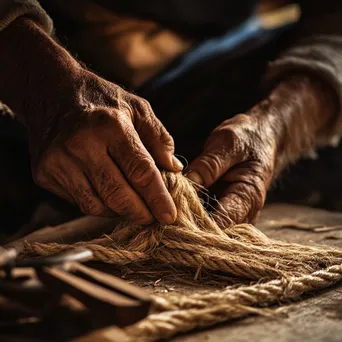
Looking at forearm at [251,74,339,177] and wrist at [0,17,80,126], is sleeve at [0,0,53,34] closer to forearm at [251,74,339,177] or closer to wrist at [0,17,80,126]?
wrist at [0,17,80,126]

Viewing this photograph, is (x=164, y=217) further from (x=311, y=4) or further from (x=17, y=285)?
(x=311, y=4)

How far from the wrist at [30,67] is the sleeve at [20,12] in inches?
1.0

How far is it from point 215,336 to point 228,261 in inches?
10.4

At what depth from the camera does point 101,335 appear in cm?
83

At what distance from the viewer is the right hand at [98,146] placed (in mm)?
1198

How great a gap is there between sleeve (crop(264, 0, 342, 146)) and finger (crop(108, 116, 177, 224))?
3.57ft

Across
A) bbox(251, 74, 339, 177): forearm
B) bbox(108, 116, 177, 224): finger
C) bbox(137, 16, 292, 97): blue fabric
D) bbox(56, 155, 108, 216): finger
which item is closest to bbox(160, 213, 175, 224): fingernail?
bbox(108, 116, 177, 224): finger

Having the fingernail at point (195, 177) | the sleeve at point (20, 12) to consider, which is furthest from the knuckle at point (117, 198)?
the sleeve at point (20, 12)

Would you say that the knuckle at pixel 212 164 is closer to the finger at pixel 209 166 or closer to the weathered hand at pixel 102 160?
the finger at pixel 209 166

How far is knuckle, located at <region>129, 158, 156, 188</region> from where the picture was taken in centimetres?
120

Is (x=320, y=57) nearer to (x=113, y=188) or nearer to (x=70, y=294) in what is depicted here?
(x=113, y=188)

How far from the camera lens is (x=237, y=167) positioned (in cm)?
157

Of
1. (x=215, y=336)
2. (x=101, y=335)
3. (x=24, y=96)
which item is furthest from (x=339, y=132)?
(x=101, y=335)

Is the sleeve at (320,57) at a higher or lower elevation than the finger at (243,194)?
higher
